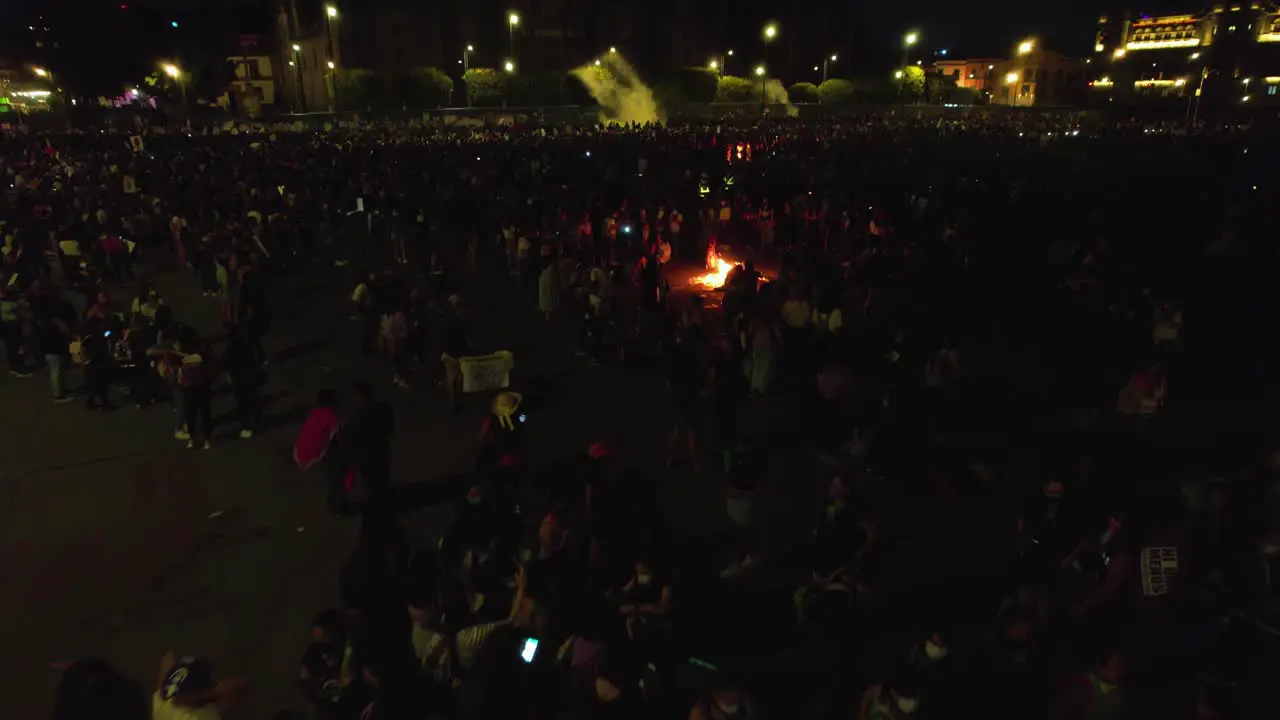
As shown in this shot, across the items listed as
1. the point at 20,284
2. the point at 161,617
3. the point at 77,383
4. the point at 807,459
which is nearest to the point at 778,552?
the point at 807,459

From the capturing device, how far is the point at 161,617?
602 cm

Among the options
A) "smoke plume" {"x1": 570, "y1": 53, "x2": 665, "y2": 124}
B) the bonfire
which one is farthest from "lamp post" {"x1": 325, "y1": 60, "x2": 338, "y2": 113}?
the bonfire

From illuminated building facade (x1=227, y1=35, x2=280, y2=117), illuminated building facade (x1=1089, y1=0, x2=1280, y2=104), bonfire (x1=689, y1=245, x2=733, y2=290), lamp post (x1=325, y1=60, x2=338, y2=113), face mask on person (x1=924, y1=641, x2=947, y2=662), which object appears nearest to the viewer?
face mask on person (x1=924, y1=641, x2=947, y2=662)

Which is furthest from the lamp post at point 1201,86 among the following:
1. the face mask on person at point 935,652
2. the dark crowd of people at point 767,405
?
the face mask on person at point 935,652

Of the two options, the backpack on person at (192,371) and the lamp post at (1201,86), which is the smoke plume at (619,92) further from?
the backpack on person at (192,371)

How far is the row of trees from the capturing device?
58469mm

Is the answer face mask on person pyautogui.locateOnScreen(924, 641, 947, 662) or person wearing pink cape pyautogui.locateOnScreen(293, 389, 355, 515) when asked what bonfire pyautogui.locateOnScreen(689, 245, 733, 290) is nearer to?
person wearing pink cape pyautogui.locateOnScreen(293, 389, 355, 515)

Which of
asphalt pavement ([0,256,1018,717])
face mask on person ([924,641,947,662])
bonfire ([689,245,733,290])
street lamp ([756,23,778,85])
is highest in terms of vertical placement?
street lamp ([756,23,778,85])

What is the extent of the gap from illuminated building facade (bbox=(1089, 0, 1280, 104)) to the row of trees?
20156 mm

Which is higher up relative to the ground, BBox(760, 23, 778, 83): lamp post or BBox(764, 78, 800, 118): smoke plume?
BBox(760, 23, 778, 83): lamp post

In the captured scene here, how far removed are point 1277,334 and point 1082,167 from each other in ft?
47.6

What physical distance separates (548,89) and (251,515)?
203 feet

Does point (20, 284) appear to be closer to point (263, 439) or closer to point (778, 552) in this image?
point (263, 439)

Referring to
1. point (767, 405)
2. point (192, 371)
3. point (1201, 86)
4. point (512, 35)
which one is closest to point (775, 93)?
point (512, 35)
